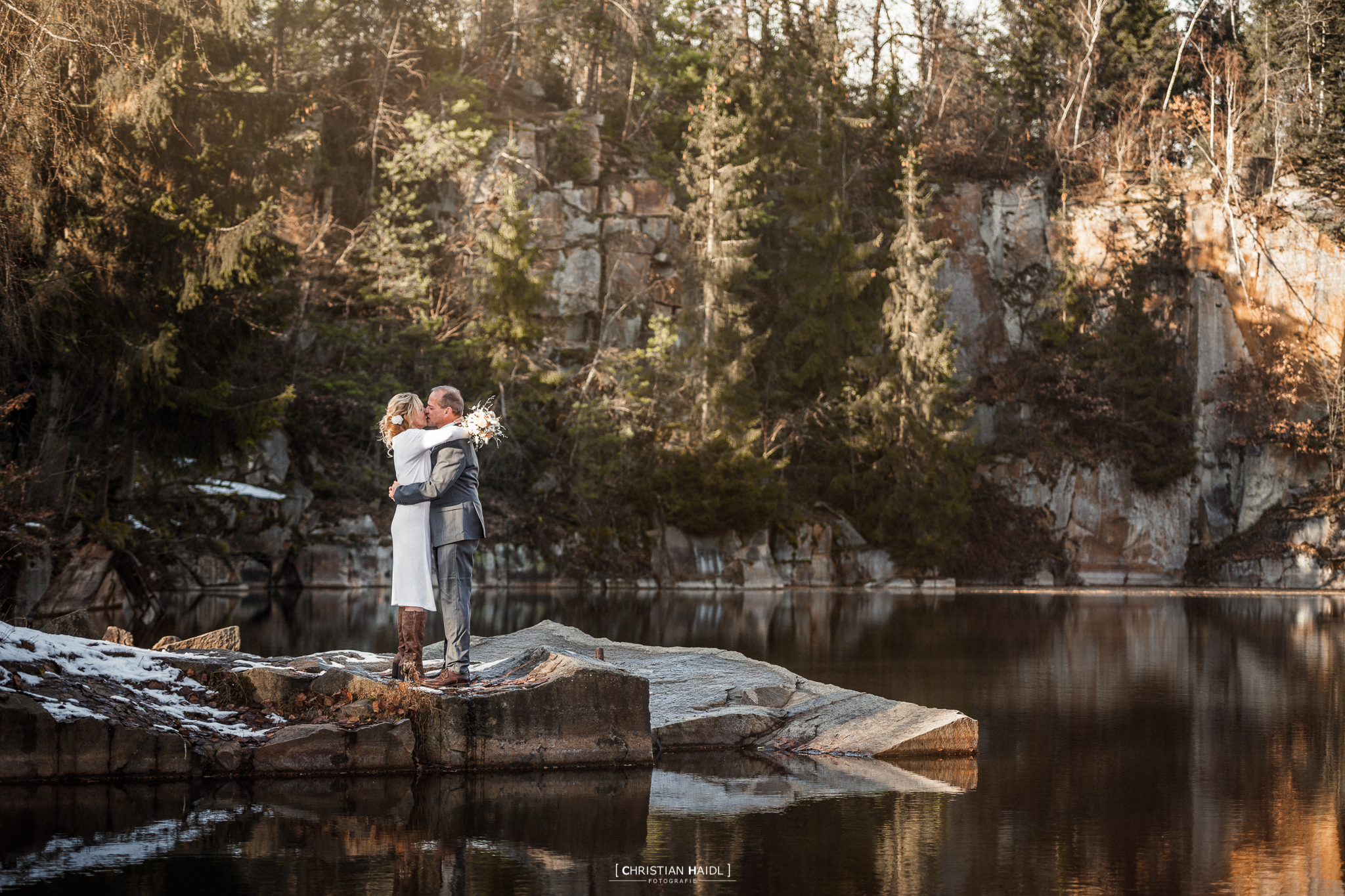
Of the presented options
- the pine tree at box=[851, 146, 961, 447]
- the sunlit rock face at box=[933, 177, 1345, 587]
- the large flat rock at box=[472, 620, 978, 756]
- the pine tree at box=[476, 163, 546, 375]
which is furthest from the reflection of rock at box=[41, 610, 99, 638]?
the sunlit rock face at box=[933, 177, 1345, 587]

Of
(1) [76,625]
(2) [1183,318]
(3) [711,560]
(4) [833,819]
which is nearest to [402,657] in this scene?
(1) [76,625]

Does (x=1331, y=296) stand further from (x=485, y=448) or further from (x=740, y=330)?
(x=485, y=448)

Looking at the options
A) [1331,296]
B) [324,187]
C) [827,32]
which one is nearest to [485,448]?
[324,187]

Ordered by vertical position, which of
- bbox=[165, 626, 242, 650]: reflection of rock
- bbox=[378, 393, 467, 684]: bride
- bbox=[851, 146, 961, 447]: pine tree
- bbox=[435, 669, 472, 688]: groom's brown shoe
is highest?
bbox=[851, 146, 961, 447]: pine tree

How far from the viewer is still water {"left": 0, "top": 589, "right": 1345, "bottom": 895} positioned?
552 cm

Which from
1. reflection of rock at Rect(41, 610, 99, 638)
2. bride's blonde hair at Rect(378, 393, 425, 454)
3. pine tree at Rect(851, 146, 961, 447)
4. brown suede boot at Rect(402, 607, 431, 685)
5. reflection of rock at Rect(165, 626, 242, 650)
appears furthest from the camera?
pine tree at Rect(851, 146, 961, 447)

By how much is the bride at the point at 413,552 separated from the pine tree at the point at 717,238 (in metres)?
25.1

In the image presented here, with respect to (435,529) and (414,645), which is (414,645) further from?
(435,529)

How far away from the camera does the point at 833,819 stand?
676 centimetres

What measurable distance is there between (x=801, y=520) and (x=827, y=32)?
15797 mm

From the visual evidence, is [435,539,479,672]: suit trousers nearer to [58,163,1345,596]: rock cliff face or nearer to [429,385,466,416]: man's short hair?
[429,385,466,416]: man's short hair

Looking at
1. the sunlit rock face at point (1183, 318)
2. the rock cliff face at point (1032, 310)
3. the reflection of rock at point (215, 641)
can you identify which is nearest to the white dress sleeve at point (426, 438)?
the reflection of rock at point (215, 641)

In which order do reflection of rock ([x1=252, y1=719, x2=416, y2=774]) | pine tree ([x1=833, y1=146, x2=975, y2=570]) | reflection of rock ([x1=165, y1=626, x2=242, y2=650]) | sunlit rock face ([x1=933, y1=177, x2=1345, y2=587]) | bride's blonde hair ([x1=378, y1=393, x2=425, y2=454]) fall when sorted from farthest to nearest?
sunlit rock face ([x1=933, y1=177, x2=1345, y2=587]) → pine tree ([x1=833, y1=146, x2=975, y2=570]) → reflection of rock ([x1=165, y1=626, x2=242, y2=650]) → bride's blonde hair ([x1=378, y1=393, x2=425, y2=454]) → reflection of rock ([x1=252, y1=719, x2=416, y2=774])

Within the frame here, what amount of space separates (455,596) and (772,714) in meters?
2.49
